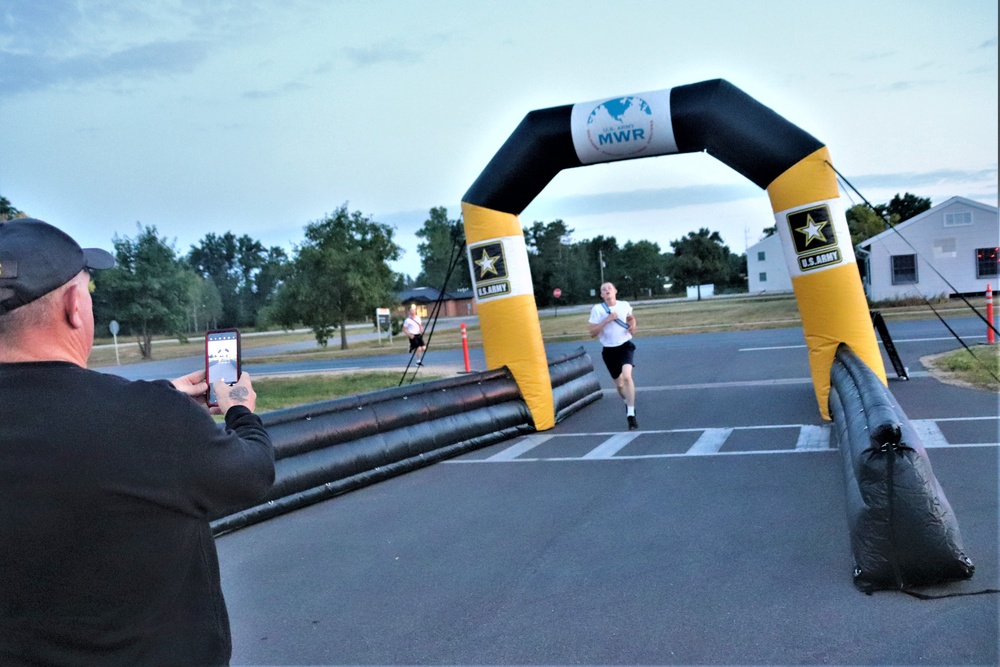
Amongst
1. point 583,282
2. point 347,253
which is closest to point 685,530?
point 347,253

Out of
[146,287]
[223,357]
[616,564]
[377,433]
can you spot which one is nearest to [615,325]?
[377,433]

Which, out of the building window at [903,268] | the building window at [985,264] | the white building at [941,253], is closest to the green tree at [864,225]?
the building window at [903,268]

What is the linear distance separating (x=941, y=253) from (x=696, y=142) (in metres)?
36.0

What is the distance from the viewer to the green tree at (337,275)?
3634 centimetres

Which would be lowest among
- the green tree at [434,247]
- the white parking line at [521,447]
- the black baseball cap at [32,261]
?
the white parking line at [521,447]

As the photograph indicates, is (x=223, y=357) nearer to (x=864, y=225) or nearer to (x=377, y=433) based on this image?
(x=377, y=433)

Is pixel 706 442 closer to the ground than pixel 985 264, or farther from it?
closer to the ground

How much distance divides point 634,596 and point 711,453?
4.40 meters

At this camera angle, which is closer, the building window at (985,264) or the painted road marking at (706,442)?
the painted road marking at (706,442)

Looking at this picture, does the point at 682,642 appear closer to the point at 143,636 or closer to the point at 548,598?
the point at 548,598

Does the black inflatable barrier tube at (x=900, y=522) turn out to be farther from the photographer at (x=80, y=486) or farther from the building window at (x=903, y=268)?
the building window at (x=903, y=268)

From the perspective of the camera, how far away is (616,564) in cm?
566

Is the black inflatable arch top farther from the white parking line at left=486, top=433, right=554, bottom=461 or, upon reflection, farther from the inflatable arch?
the white parking line at left=486, top=433, right=554, bottom=461

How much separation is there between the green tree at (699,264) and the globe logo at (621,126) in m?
82.0
